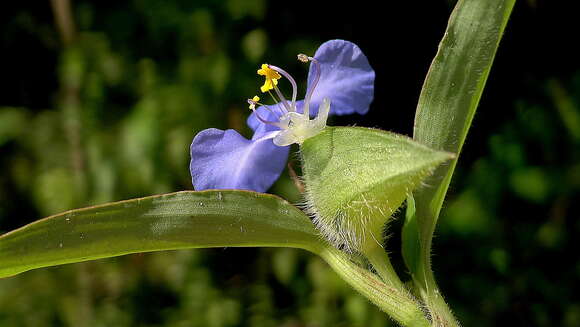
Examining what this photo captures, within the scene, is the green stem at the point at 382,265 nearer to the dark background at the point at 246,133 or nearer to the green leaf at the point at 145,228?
the green leaf at the point at 145,228

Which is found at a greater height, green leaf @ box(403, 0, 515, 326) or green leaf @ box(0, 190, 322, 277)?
green leaf @ box(403, 0, 515, 326)

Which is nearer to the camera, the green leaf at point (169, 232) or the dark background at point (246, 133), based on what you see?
the green leaf at point (169, 232)

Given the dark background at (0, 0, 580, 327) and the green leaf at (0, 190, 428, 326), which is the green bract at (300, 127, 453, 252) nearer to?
the green leaf at (0, 190, 428, 326)

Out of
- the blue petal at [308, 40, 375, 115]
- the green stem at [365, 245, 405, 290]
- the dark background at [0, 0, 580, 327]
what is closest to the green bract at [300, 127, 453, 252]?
the green stem at [365, 245, 405, 290]

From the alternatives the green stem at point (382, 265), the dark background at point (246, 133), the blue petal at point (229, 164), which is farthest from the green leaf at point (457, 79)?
the dark background at point (246, 133)

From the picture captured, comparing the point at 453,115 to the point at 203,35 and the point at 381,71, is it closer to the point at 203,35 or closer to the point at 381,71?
the point at 381,71

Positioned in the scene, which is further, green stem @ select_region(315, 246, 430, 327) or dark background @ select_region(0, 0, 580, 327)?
dark background @ select_region(0, 0, 580, 327)
